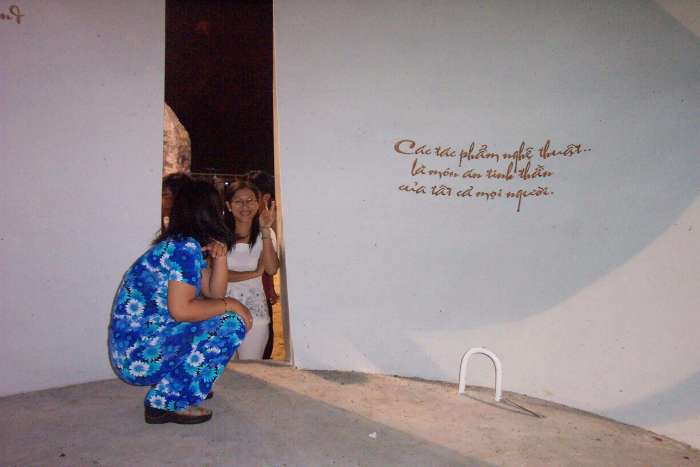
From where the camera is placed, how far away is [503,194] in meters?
3.69

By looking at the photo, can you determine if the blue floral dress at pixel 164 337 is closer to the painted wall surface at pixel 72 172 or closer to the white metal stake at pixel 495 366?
the painted wall surface at pixel 72 172

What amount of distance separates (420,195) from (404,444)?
5.81 ft

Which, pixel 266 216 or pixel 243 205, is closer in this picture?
pixel 243 205

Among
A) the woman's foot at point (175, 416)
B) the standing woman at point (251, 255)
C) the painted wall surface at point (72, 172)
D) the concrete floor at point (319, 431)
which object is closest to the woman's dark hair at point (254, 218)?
the standing woman at point (251, 255)

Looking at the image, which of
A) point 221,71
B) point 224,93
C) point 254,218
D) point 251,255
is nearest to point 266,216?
point 254,218

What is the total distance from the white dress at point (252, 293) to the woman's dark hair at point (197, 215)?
1056 mm

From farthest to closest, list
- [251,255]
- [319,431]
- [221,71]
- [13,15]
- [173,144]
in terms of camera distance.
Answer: [173,144], [221,71], [251,255], [13,15], [319,431]

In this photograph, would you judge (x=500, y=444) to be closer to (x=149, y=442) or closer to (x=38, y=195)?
(x=149, y=442)

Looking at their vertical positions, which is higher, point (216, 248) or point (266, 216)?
point (266, 216)

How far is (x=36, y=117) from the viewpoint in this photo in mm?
3186

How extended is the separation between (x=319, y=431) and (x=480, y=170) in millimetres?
2064

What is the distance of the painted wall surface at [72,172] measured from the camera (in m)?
3.14

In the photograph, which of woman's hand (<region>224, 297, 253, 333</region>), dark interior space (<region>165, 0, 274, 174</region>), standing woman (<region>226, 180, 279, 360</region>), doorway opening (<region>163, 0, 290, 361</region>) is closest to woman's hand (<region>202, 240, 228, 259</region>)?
woman's hand (<region>224, 297, 253, 333</region>)

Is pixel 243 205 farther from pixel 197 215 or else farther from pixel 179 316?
pixel 179 316
